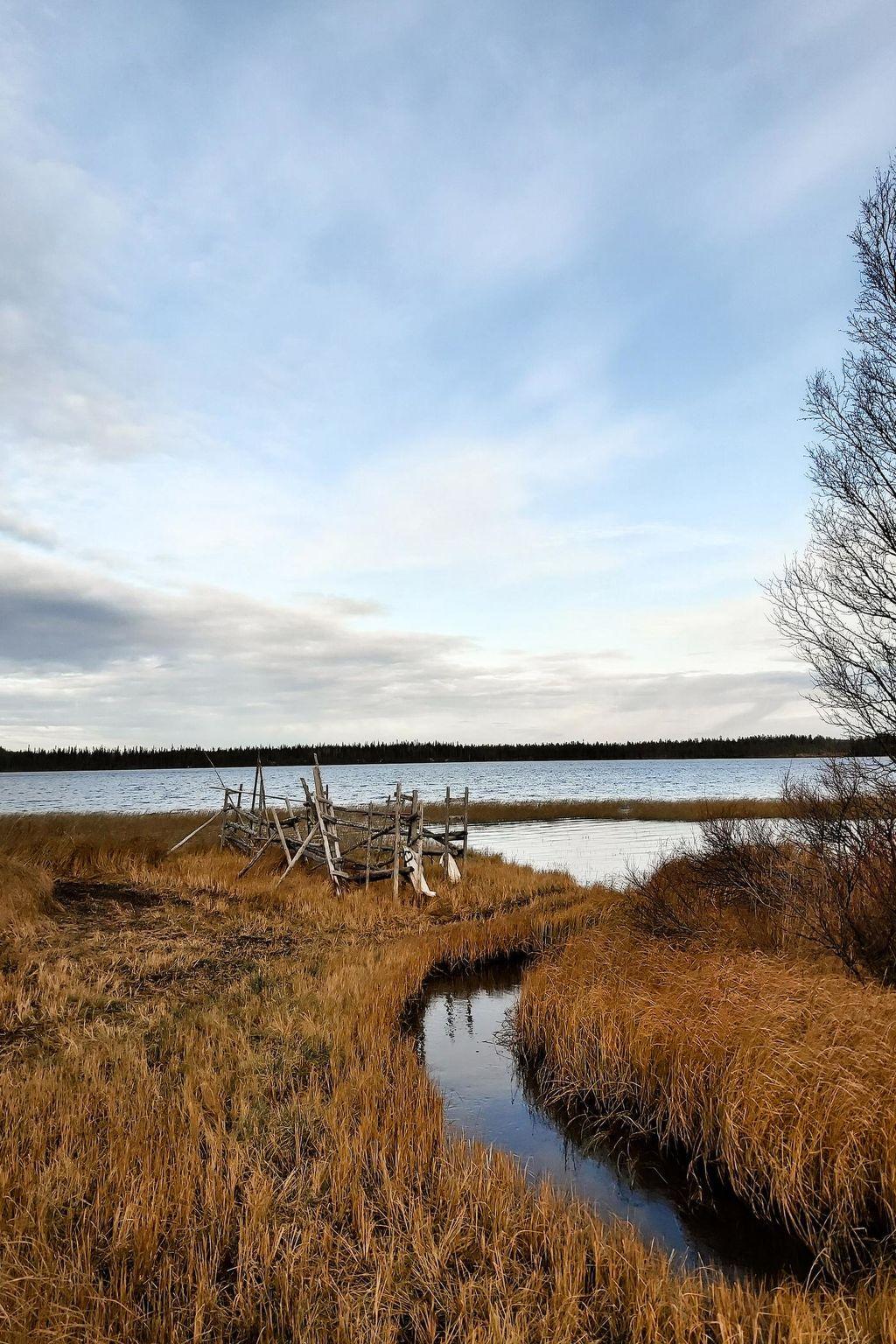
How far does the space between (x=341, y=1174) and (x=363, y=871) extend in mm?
13334

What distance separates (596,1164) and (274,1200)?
323 cm

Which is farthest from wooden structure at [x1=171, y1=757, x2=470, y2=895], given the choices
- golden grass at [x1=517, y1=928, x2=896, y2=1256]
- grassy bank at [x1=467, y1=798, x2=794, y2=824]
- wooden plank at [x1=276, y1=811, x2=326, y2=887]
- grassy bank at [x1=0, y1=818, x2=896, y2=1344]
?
grassy bank at [x1=467, y1=798, x2=794, y2=824]

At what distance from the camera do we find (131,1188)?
467cm

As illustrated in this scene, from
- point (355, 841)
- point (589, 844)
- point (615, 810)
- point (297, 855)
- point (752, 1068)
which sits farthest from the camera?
point (615, 810)

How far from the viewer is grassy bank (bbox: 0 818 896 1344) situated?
3.83 m

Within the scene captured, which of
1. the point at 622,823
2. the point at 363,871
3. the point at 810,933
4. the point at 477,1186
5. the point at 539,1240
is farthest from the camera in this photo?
the point at 622,823

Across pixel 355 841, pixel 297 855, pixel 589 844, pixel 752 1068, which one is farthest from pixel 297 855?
pixel 589 844

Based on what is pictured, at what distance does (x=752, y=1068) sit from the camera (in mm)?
6301

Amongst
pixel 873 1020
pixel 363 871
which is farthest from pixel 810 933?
pixel 363 871

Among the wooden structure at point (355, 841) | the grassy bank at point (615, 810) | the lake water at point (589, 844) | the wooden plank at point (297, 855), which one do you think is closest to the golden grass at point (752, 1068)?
the wooden structure at point (355, 841)

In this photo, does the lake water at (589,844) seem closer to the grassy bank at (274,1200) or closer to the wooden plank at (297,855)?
the wooden plank at (297,855)

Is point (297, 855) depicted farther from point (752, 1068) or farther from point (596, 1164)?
point (752, 1068)

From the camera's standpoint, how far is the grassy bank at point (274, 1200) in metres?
3.83

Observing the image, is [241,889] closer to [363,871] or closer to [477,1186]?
[363,871]
